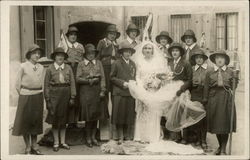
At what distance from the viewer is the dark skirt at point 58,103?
4309 millimetres

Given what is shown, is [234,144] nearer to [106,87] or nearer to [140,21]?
[106,87]

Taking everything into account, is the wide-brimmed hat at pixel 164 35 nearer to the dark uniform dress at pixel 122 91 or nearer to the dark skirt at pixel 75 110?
the dark uniform dress at pixel 122 91

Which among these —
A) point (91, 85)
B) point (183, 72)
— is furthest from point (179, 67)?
point (91, 85)

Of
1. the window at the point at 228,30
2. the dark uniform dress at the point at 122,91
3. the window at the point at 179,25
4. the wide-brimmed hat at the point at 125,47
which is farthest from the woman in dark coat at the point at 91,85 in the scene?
the window at the point at 228,30

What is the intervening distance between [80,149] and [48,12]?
1.22 metres

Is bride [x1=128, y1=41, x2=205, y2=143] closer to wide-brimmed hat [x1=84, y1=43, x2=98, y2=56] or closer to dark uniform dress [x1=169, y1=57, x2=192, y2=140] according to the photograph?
dark uniform dress [x1=169, y1=57, x2=192, y2=140]

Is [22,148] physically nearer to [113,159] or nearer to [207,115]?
[113,159]

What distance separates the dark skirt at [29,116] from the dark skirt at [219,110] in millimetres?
1453

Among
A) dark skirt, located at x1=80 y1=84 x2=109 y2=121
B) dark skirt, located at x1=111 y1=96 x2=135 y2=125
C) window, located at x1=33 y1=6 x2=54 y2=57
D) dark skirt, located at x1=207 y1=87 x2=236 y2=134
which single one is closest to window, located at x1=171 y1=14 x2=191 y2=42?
dark skirt, located at x1=207 y1=87 x2=236 y2=134

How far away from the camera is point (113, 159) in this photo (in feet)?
14.3

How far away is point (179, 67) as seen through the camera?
14.3 feet

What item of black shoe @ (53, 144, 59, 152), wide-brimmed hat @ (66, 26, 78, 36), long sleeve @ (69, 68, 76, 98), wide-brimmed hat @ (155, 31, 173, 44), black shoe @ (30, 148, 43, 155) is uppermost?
wide-brimmed hat @ (66, 26, 78, 36)

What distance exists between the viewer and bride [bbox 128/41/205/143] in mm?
4355

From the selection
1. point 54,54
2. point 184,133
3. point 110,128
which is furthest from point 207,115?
point 54,54
